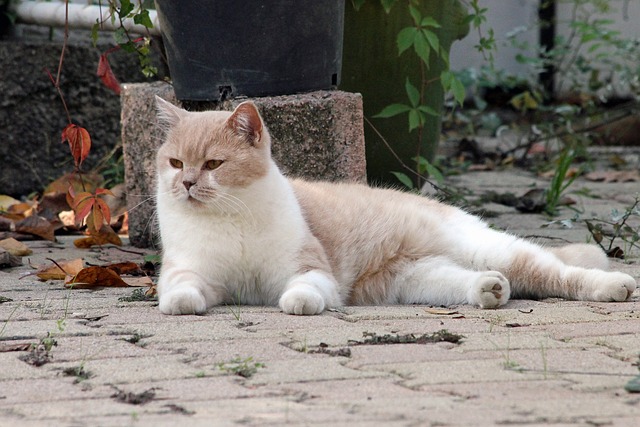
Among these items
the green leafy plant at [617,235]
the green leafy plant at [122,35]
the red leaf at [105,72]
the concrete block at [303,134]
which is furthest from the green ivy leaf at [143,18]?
the green leafy plant at [617,235]

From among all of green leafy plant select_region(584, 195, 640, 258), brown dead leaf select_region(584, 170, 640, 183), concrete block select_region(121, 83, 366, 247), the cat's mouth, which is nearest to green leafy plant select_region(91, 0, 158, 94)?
concrete block select_region(121, 83, 366, 247)

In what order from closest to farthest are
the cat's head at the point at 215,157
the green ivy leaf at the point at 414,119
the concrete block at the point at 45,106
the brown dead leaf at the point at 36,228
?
the cat's head at the point at 215,157 → the green ivy leaf at the point at 414,119 → the brown dead leaf at the point at 36,228 → the concrete block at the point at 45,106

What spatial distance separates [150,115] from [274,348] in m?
2.41

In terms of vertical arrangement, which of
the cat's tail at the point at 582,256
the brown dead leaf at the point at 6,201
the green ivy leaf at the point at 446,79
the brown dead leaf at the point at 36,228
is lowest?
the brown dead leaf at the point at 6,201

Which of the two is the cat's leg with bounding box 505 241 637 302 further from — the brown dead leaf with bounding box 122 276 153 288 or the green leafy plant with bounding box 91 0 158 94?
the green leafy plant with bounding box 91 0 158 94

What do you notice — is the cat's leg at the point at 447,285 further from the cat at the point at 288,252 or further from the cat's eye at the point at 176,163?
the cat's eye at the point at 176,163

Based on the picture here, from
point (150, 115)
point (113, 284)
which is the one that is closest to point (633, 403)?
point (113, 284)

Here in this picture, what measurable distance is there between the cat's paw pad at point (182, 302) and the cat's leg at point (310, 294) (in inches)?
11.4

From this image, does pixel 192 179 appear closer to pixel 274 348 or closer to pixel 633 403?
pixel 274 348

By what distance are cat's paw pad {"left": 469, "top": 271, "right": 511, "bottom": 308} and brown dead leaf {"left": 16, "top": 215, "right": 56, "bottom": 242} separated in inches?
99.3

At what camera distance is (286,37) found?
4277mm

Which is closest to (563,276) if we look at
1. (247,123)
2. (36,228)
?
(247,123)

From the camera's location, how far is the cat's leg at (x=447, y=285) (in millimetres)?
3318

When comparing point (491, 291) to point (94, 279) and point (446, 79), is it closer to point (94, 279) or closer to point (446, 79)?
point (94, 279)
